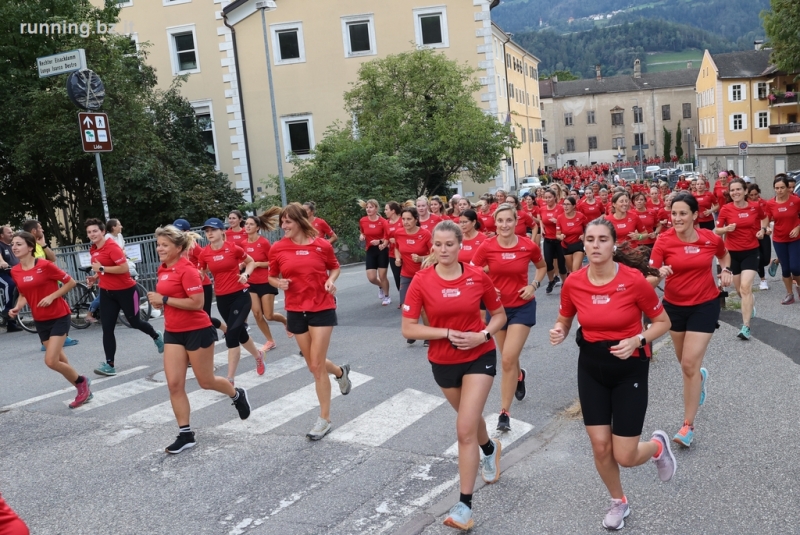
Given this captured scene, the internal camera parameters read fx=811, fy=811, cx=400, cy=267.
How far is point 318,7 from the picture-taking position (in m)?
38.2

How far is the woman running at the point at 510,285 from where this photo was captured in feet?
24.0

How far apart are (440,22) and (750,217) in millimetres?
29547

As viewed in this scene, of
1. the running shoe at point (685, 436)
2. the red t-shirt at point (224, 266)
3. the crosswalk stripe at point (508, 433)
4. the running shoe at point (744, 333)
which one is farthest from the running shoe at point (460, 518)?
the running shoe at point (744, 333)

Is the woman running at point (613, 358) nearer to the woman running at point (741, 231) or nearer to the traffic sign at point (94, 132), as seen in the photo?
the woman running at point (741, 231)

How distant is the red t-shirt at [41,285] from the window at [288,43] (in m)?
31.0

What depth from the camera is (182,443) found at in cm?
737

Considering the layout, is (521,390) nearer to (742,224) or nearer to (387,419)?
(387,419)

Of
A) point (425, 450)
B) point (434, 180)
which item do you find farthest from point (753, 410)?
point (434, 180)

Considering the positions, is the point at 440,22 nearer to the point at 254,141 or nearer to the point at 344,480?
the point at 254,141

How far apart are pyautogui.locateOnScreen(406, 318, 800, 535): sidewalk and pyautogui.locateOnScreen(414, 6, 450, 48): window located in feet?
107

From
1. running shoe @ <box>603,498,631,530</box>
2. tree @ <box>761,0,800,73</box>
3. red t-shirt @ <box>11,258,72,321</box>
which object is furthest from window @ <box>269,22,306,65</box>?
running shoe @ <box>603,498,631,530</box>

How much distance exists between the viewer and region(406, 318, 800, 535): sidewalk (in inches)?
207

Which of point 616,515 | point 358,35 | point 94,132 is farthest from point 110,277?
point 358,35

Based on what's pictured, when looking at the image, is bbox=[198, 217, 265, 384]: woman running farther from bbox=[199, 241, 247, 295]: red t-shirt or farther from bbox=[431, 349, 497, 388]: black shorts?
bbox=[431, 349, 497, 388]: black shorts
